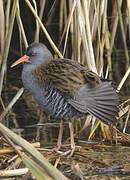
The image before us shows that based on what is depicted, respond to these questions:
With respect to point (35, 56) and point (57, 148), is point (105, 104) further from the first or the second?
point (35, 56)

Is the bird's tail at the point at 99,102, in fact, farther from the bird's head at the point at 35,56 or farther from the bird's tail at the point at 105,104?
the bird's head at the point at 35,56

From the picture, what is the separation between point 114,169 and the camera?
12.3 feet

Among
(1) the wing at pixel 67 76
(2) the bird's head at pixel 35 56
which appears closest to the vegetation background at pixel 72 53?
(2) the bird's head at pixel 35 56

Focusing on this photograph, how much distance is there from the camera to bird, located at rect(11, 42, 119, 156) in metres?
3.83

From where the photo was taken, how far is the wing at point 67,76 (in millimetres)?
3928

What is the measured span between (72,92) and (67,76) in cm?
15

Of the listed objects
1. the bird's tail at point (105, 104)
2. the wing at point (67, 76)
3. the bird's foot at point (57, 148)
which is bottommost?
the bird's foot at point (57, 148)

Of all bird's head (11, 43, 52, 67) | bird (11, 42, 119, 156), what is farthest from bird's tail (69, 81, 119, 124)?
bird's head (11, 43, 52, 67)

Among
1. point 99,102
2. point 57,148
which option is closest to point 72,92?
point 99,102

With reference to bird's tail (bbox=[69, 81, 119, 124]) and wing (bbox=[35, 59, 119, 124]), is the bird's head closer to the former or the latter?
wing (bbox=[35, 59, 119, 124])

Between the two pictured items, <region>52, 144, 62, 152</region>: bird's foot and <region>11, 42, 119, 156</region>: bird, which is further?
<region>52, 144, 62, 152</region>: bird's foot

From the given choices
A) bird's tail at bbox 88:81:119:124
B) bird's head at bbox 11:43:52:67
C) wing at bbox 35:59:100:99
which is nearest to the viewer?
bird's tail at bbox 88:81:119:124

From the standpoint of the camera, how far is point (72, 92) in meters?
3.91

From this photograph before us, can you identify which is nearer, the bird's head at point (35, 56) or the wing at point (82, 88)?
the wing at point (82, 88)
